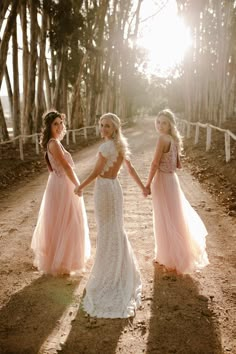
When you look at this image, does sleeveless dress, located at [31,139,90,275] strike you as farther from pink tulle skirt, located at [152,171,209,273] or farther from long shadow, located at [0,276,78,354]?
pink tulle skirt, located at [152,171,209,273]

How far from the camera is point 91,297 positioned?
460cm

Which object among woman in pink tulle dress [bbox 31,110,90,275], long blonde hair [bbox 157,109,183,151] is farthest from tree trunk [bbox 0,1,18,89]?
long blonde hair [bbox 157,109,183,151]

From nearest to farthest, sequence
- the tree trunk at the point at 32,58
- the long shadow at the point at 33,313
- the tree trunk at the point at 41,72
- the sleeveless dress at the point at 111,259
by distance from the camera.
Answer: the long shadow at the point at 33,313 < the sleeveless dress at the point at 111,259 < the tree trunk at the point at 32,58 < the tree trunk at the point at 41,72

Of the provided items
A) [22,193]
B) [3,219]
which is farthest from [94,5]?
[3,219]

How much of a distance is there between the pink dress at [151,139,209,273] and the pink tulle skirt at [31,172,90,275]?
1.05 metres

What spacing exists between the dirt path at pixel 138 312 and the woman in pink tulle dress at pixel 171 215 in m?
0.21

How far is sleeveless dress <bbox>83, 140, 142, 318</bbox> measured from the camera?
15.1 ft

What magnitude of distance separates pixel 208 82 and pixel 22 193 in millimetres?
23214

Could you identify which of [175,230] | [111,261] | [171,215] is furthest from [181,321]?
[171,215]

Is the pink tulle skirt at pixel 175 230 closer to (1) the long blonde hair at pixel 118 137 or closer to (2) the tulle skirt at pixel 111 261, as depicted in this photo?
(2) the tulle skirt at pixel 111 261

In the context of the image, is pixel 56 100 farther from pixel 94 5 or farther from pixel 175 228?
pixel 175 228

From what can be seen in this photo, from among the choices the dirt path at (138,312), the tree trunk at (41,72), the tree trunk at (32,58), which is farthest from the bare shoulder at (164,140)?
the tree trunk at (41,72)

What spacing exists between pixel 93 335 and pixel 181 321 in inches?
36.3

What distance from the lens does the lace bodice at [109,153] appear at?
15.4 ft
